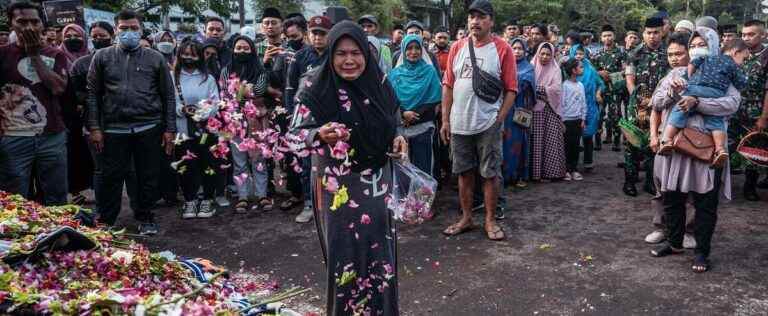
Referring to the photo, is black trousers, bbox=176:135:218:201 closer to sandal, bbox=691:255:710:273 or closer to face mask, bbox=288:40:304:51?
face mask, bbox=288:40:304:51

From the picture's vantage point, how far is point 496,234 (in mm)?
5133

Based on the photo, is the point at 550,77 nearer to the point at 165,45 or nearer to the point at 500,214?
the point at 500,214

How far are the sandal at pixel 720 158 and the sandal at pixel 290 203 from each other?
4077mm

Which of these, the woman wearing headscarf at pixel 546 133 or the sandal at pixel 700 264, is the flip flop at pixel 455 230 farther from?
the woman wearing headscarf at pixel 546 133

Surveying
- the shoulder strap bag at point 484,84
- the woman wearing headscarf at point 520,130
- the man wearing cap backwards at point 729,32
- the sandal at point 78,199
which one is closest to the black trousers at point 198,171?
the sandal at point 78,199

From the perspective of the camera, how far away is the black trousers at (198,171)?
6198 mm

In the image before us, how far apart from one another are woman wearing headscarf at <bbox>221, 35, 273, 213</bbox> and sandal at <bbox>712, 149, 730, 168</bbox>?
4.05m

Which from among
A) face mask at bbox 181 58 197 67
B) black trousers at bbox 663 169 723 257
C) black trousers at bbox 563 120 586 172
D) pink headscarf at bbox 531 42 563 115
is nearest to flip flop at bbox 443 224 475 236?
black trousers at bbox 663 169 723 257

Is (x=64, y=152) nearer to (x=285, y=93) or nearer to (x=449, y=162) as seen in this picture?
(x=285, y=93)

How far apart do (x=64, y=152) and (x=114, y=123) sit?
475 millimetres

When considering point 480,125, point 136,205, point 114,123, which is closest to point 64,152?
point 114,123

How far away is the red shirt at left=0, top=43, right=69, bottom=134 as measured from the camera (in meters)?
4.63

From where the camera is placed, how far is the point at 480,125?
496 centimetres

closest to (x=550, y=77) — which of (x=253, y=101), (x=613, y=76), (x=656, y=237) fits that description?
(x=613, y=76)
